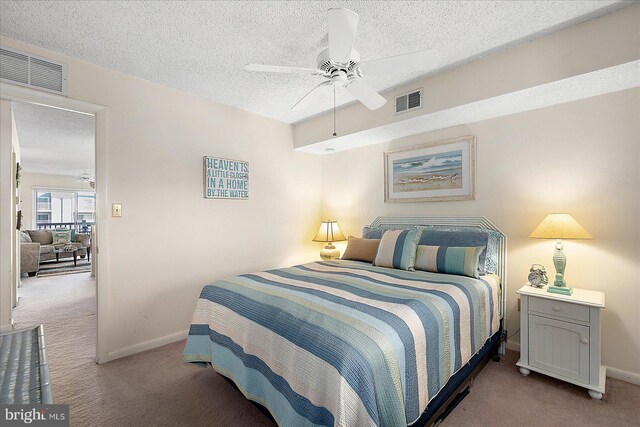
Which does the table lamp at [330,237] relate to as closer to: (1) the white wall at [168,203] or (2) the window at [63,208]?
(1) the white wall at [168,203]

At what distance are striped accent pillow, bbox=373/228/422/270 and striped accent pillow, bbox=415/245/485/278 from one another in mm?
77

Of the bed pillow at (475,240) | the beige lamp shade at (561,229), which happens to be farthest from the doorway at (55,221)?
the beige lamp shade at (561,229)

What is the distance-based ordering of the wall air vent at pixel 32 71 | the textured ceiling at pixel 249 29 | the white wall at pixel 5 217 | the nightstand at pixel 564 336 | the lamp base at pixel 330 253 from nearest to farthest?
the textured ceiling at pixel 249 29 → the nightstand at pixel 564 336 → the wall air vent at pixel 32 71 → the white wall at pixel 5 217 → the lamp base at pixel 330 253

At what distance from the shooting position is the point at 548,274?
250 centimetres

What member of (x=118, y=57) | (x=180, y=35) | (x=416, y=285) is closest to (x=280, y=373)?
(x=416, y=285)

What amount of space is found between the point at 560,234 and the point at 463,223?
0.91m

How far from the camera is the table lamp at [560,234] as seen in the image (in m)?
2.14

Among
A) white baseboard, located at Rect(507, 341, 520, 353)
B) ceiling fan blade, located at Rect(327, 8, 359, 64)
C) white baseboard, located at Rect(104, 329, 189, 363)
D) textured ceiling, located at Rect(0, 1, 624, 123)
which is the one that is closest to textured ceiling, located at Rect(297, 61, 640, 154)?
textured ceiling, located at Rect(0, 1, 624, 123)

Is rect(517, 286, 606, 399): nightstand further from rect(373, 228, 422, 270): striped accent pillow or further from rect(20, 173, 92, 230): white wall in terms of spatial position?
rect(20, 173, 92, 230): white wall

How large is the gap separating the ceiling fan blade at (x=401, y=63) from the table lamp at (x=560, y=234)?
4.97 ft

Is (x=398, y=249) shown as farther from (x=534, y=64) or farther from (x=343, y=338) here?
(x=534, y=64)

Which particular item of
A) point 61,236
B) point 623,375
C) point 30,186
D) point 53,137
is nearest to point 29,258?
point 61,236

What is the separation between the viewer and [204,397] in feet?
6.54

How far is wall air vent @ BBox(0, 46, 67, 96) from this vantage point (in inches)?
83.2
